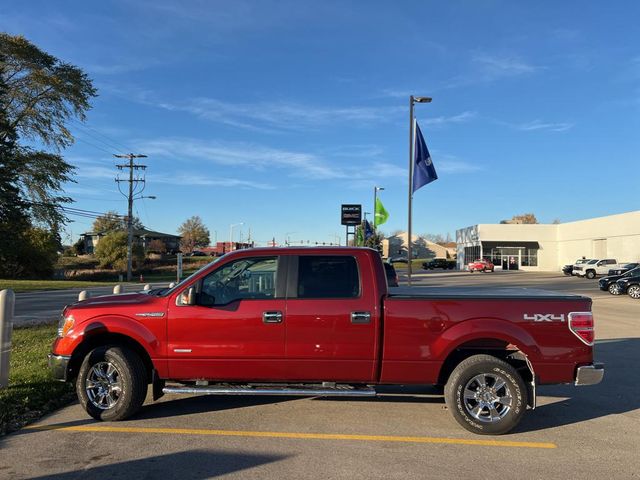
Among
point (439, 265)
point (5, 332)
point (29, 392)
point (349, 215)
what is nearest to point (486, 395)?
point (29, 392)

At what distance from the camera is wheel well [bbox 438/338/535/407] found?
17.7 ft

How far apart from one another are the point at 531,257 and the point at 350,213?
39061mm

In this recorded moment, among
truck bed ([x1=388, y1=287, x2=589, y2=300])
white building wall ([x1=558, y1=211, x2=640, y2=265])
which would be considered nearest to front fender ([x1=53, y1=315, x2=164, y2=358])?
truck bed ([x1=388, y1=287, x2=589, y2=300])

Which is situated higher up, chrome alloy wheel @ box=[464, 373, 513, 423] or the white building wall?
the white building wall

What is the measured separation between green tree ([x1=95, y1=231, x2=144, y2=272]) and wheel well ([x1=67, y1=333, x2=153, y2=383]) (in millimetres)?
58587

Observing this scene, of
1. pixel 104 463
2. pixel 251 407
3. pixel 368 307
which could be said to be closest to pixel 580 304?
pixel 368 307

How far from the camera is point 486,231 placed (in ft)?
220

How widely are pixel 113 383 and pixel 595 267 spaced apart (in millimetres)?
47435

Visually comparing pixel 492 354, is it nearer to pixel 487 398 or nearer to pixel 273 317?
pixel 487 398

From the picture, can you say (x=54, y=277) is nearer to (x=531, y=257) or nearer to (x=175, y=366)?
(x=175, y=366)

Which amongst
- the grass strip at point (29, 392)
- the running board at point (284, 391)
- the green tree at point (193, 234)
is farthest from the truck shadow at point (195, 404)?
the green tree at point (193, 234)

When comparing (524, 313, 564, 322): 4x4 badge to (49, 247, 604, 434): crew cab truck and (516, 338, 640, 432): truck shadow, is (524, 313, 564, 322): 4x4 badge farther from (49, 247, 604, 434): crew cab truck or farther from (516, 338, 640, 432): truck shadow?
(516, 338, 640, 432): truck shadow

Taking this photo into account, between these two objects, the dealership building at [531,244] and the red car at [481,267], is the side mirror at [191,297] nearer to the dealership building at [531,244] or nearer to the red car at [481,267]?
the red car at [481,267]

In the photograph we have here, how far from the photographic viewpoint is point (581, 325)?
5230 millimetres
